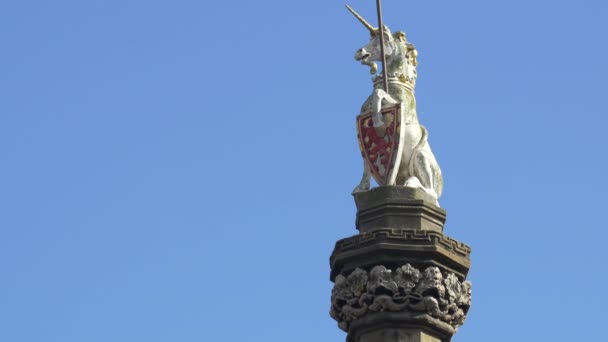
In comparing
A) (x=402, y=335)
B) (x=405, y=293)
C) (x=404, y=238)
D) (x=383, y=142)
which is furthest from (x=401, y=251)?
(x=383, y=142)

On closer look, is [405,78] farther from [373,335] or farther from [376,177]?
[373,335]

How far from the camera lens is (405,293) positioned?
1219 inches

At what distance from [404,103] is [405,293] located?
339 centimetres

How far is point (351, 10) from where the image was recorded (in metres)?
33.5

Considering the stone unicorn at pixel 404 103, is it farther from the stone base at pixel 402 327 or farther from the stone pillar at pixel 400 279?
the stone base at pixel 402 327

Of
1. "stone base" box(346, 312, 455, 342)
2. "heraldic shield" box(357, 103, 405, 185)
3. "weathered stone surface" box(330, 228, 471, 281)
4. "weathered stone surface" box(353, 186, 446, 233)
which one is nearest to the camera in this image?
"stone base" box(346, 312, 455, 342)

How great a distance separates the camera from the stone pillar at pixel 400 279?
30906 millimetres

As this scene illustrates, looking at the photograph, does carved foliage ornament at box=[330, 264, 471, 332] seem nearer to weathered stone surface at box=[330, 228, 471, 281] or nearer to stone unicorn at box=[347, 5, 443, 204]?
weathered stone surface at box=[330, 228, 471, 281]

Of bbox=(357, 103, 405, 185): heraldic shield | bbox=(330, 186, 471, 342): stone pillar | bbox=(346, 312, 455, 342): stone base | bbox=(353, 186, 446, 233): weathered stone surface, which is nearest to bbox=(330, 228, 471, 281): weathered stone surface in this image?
bbox=(330, 186, 471, 342): stone pillar

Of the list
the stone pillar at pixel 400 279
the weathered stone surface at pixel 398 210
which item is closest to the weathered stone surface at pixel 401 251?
the stone pillar at pixel 400 279

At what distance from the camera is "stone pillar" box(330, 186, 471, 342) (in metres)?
30.9

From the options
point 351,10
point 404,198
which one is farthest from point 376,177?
point 351,10

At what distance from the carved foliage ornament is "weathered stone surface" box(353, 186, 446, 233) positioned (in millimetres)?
840

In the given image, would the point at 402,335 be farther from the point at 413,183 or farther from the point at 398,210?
the point at 413,183
